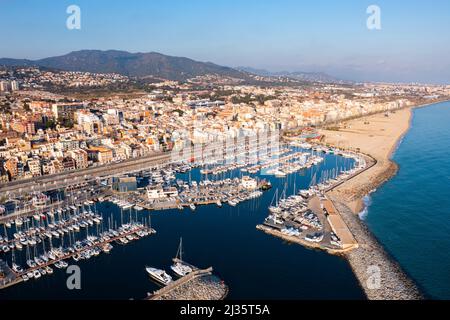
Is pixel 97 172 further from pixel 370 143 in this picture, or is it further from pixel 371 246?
pixel 370 143

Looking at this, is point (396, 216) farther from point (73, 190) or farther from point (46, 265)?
point (73, 190)

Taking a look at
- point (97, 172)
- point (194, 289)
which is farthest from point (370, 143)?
point (194, 289)

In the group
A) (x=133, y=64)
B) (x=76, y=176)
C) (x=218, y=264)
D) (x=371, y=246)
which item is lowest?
(x=218, y=264)

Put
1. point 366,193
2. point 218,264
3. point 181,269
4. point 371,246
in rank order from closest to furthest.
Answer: point 181,269 → point 218,264 → point 371,246 → point 366,193

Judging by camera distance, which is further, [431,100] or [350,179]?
[431,100]

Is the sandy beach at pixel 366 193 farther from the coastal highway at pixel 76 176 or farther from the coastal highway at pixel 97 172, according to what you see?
the coastal highway at pixel 76 176

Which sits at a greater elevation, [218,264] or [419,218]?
[419,218]

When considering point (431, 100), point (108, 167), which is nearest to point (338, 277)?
point (108, 167)
